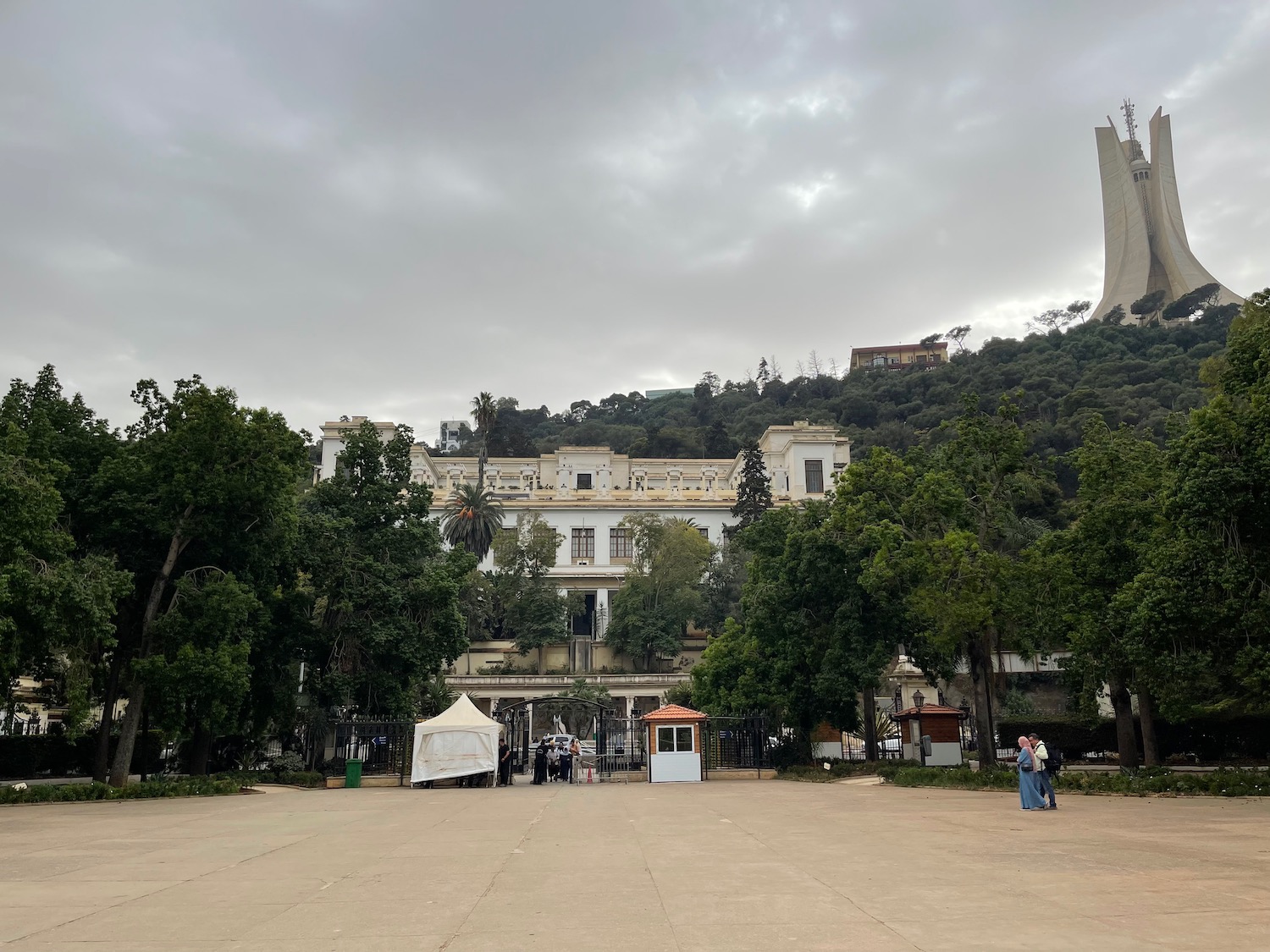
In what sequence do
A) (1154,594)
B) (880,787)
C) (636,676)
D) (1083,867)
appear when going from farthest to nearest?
(636,676), (880,787), (1154,594), (1083,867)

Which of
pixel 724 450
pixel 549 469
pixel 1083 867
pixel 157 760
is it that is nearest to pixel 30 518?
pixel 157 760

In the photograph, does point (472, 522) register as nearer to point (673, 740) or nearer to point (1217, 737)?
point (673, 740)

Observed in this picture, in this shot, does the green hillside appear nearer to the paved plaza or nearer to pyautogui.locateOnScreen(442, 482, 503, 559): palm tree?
pyautogui.locateOnScreen(442, 482, 503, 559): palm tree

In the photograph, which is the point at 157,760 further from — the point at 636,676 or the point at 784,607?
the point at 636,676

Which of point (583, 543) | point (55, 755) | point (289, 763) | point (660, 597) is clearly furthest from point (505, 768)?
point (583, 543)

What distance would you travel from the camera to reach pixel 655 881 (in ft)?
30.6

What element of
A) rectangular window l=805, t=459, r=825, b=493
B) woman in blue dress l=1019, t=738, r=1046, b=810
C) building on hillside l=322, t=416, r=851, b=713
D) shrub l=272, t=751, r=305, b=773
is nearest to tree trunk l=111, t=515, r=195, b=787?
shrub l=272, t=751, r=305, b=773

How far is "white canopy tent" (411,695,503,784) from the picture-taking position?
1161 inches

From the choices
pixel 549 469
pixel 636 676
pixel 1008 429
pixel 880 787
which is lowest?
pixel 880 787

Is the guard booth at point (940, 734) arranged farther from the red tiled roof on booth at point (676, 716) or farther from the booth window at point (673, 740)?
the booth window at point (673, 740)

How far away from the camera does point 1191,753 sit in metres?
32.5

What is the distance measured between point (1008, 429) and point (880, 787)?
33.9ft

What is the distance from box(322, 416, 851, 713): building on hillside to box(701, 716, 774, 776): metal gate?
2440 cm

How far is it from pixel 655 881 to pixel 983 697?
61.8ft
